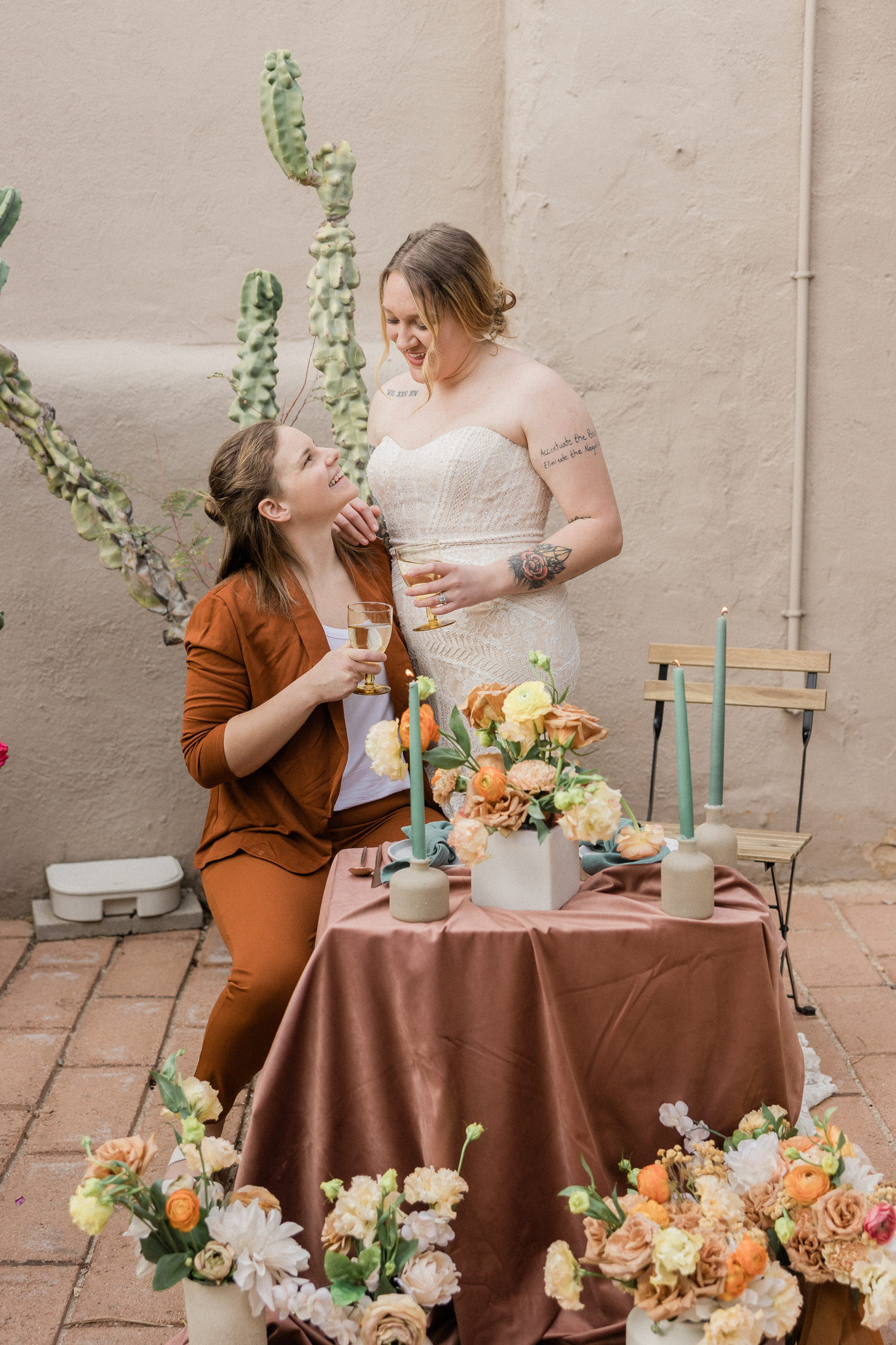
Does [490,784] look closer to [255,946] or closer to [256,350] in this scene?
[255,946]

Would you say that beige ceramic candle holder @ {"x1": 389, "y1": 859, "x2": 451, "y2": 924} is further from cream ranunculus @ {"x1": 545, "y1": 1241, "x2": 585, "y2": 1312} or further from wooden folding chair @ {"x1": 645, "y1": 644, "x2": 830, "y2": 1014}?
wooden folding chair @ {"x1": 645, "y1": 644, "x2": 830, "y2": 1014}

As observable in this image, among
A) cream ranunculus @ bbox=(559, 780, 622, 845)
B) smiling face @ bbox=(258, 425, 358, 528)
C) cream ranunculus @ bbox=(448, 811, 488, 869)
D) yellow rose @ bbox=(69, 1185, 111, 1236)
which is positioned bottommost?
yellow rose @ bbox=(69, 1185, 111, 1236)

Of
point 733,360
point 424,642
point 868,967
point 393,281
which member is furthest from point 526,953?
point 733,360

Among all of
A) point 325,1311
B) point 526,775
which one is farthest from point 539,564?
point 325,1311

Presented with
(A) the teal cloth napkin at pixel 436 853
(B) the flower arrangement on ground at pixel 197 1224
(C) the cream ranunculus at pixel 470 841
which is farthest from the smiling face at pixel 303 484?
(B) the flower arrangement on ground at pixel 197 1224

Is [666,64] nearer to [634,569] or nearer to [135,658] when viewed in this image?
[634,569]

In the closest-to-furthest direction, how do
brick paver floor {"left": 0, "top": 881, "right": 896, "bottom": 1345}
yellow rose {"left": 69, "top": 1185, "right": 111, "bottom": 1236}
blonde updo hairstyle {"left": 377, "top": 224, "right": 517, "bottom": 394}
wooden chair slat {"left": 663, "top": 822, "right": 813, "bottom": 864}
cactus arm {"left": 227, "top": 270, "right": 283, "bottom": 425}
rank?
yellow rose {"left": 69, "top": 1185, "right": 111, "bottom": 1236}, brick paver floor {"left": 0, "top": 881, "right": 896, "bottom": 1345}, blonde updo hairstyle {"left": 377, "top": 224, "right": 517, "bottom": 394}, wooden chair slat {"left": 663, "top": 822, "right": 813, "bottom": 864}, cactus arm {"left": 227, "top": 270, "right": 283, "bottom": 425}

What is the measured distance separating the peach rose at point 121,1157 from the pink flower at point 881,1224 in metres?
1.03

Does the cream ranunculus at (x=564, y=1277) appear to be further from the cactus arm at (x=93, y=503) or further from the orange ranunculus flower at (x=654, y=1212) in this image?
the cactus arm at (x=93, y=503)

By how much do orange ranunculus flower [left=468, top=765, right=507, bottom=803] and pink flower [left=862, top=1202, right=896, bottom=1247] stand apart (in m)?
0.80

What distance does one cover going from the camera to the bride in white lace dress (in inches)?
103

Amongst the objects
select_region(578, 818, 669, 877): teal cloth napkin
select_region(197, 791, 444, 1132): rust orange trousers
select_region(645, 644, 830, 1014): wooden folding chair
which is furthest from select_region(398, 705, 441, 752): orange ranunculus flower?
select_region(645, 644, 830, 1014): wooden folding chair

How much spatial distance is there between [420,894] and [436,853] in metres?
0.27

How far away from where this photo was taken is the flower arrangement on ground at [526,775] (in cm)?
176
